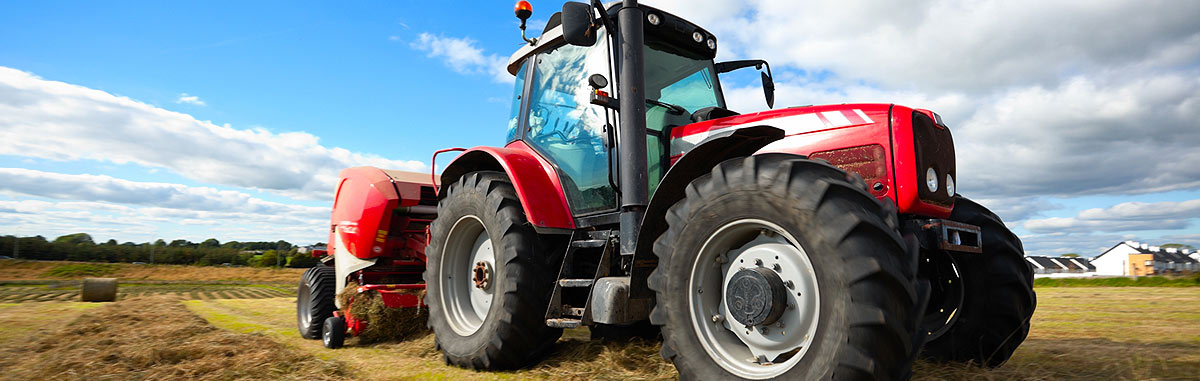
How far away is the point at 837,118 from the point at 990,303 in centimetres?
140

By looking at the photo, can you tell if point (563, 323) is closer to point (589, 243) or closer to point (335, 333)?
point (589, 243)

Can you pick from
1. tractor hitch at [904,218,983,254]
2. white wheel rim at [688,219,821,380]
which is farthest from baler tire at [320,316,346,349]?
tractor hitch at [904,218,983,254]

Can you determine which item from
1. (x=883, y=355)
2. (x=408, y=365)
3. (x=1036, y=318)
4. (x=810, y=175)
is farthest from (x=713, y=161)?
(x=1036, y=318)

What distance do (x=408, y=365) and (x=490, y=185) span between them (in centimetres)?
128

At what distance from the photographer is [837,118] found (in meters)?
3.18

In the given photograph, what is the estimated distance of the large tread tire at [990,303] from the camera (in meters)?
3.56

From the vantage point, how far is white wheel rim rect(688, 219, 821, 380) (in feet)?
8.65

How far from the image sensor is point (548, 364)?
13.4 ft

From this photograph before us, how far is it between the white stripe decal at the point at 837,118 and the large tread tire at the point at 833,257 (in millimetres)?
566

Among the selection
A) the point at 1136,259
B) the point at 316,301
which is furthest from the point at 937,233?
the point at 1136,259

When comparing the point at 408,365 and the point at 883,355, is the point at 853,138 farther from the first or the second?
the point at 408,365

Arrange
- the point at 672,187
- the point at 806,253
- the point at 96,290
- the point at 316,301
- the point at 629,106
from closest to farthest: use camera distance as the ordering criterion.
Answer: the point at 806,253, the point at 672,187, the point at 629,106, the point at 316,301, the point at 96,290

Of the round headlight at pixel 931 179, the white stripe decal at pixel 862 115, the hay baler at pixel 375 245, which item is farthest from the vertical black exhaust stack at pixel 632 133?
the hay baler at pixel 375 245

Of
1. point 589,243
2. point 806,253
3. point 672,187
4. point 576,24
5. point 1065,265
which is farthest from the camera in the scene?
point 1065,265
